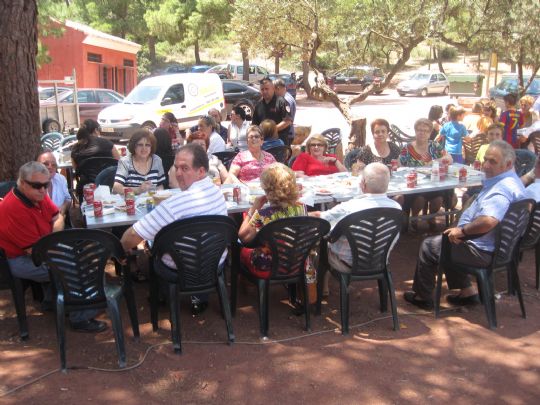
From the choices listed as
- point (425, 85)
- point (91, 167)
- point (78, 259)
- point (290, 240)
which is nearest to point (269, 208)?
point (290, 240)

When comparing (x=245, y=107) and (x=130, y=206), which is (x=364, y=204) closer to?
(x=130, y=206)

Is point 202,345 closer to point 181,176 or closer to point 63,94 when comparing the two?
point 181,176

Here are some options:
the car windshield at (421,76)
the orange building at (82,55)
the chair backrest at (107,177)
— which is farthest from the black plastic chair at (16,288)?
the car windshield at (421,76)

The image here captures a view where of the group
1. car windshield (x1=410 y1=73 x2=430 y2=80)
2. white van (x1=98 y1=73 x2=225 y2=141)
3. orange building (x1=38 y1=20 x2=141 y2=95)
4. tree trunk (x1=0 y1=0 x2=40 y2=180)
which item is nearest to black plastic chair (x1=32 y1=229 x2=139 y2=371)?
tree trunk (x1=0 y1=0 x2=40 y2=180)

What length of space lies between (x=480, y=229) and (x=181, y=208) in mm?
2096

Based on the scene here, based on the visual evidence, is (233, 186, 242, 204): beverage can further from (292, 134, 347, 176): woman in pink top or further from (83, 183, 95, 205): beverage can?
(292, 134, 347, 176): woman in pink top

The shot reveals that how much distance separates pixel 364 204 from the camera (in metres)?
4.04

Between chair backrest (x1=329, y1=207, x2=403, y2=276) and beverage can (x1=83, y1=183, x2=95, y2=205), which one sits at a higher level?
beverage can (x1=83, y1=183, x2=95, y2=205)

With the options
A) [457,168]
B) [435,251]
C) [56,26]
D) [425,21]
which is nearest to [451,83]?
[56,26]

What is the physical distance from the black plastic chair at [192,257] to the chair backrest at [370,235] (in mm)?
798

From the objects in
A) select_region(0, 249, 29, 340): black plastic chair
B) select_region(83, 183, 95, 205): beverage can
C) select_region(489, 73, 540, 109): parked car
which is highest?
select_region(489, 73, 540, 109): parked car

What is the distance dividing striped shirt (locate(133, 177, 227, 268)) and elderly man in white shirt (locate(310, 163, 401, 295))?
90cm

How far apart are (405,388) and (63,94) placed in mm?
15189

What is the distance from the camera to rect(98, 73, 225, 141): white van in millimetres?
14266
